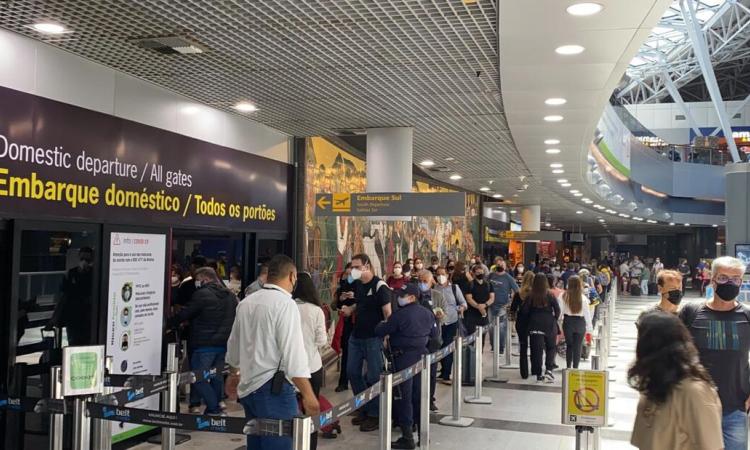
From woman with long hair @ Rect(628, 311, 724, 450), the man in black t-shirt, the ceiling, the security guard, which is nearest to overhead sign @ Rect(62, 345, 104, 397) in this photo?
the ceiling

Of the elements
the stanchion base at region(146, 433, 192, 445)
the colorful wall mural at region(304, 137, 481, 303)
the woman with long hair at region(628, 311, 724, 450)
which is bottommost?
the stanchion base at region(146, 433, 192, 445)

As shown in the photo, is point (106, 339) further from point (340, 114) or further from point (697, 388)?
point (697, 388)

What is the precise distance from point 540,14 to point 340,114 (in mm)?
4229

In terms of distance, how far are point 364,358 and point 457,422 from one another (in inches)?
46.2

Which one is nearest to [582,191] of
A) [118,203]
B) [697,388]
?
[118,203]

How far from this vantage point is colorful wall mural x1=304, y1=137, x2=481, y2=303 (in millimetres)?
10523

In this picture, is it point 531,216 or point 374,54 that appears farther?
point 531,216

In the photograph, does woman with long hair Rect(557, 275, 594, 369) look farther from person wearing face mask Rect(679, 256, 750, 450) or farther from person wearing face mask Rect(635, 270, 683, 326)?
person wearing face mask Rect(679, 256, 750, 450)

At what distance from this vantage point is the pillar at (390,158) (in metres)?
9.09

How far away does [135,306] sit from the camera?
254 inches

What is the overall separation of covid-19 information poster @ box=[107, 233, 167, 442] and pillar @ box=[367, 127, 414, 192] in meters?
3.29

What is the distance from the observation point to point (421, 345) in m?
6.34

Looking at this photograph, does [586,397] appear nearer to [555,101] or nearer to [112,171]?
[555,101]

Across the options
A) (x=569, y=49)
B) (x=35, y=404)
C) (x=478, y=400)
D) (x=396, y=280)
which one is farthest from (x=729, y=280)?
(x=396, y=280)
